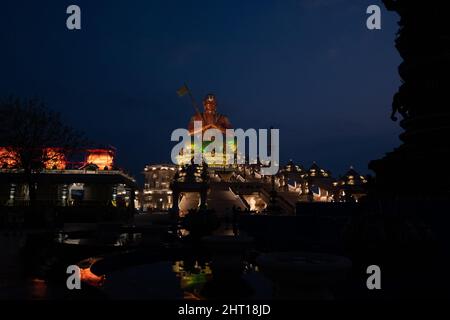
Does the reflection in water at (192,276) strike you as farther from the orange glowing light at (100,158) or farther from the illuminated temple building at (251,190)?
the orange glowing light at (100,158)

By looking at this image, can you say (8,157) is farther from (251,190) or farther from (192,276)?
(251,190)

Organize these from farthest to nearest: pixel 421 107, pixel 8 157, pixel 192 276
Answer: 1. pixel 8 157
2. pixel 421 107
3. pixel 192 276

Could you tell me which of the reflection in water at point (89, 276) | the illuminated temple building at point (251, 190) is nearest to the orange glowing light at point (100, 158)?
the illuminated temple building at point (251, 190)

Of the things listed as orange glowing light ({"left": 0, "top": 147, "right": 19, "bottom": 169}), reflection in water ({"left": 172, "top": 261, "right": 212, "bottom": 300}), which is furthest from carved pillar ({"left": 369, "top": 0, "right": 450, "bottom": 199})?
orange glowing light ({"left": 0, "top": 147, "right": 19, "bottom": 169})

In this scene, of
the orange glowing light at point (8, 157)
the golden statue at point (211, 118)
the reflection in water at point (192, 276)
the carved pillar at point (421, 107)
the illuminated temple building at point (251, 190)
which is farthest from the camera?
the golden statue at point (211, 118)

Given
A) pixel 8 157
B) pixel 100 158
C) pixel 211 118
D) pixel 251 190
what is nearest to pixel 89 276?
pixel 8 157

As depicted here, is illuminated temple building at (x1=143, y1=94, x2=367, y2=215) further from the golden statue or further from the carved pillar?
the golden statue

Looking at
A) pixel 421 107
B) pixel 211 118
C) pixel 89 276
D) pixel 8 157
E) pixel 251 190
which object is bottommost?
pixel 89 276

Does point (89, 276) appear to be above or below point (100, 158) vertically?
below

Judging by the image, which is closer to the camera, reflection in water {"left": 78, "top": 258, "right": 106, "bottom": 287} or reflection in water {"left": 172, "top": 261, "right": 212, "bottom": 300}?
reflection in water {"left": 78, "top": 258, "right": 106, "bottom": 287}

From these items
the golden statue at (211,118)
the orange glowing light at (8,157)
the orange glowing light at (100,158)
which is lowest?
the orange glowing light at (8,157)

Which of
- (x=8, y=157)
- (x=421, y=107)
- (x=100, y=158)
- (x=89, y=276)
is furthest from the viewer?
(x=100, y=158)
